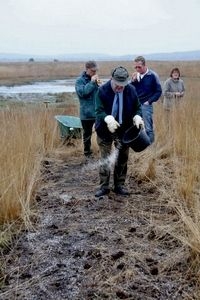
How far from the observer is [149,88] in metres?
6.95

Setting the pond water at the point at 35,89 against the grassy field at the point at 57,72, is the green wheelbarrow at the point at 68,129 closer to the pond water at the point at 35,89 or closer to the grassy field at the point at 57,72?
the pond water at the point at 35,89

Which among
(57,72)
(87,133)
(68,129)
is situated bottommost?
(57,72)

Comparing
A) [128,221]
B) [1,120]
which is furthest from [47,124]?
[128,221]

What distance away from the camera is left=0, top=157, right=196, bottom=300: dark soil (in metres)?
3.46

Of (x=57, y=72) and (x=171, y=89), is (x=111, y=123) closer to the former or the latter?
(x=171, y=89)

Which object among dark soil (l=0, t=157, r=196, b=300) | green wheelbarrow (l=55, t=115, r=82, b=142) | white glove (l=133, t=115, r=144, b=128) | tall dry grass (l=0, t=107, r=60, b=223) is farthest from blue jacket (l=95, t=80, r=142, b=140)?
green wheelbarrow (l=55, t=115, r=82, b=142)

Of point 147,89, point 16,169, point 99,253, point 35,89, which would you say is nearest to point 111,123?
point 16,169

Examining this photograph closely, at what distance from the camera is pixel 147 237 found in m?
4.25

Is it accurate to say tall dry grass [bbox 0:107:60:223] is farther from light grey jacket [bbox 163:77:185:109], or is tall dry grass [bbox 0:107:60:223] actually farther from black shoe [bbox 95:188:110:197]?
light grey jacket [bbox 163:77:185:109]

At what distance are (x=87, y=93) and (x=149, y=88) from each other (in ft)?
3.15

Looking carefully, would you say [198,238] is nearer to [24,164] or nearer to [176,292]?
[176,292]

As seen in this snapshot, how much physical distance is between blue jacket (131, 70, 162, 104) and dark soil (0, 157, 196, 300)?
1813 mm

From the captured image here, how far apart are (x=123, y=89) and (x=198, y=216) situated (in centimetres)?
176

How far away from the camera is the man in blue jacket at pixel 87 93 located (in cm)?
726
